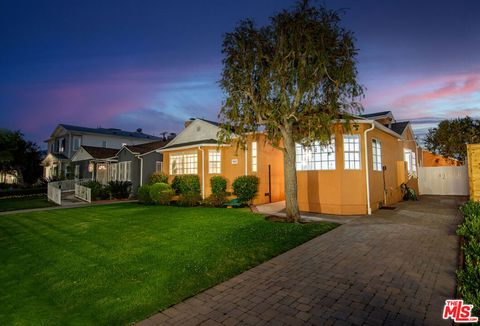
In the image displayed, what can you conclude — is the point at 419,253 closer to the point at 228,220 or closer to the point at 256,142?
the point at 228,220

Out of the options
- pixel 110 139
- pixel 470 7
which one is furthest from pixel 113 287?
pixel 110 139

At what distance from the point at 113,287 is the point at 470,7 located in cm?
1486

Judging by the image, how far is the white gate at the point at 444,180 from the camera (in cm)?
1881

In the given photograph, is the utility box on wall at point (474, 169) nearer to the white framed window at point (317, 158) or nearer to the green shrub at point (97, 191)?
the white framed window at point (317, 158)

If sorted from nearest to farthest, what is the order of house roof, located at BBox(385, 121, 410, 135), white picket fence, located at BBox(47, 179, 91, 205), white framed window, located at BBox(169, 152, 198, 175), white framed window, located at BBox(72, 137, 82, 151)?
house roof, located at BBox(385, 121, 410, 135)
white framed window, located at BBox(169, 152, 198, 175)
white picket fence, located at BBox(47, 179, 91, 205)
white framed window, located at BBox(72, 137, 82, 151)

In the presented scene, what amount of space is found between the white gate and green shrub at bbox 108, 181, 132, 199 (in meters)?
25.0

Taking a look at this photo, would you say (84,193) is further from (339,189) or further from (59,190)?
(339,189)

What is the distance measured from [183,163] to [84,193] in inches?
360

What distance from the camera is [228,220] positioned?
391 inches

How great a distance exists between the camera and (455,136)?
26.4 metres

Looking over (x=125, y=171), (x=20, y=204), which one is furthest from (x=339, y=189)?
(x=20, y=204)

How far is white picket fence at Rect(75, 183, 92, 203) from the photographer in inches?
760

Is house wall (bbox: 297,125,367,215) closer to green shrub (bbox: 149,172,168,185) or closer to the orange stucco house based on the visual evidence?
the orange stucco house

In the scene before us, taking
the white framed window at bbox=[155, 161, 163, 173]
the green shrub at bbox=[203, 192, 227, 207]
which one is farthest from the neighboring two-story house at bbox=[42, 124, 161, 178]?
the green shrub at bbox=[203, 192, 227, 207]
